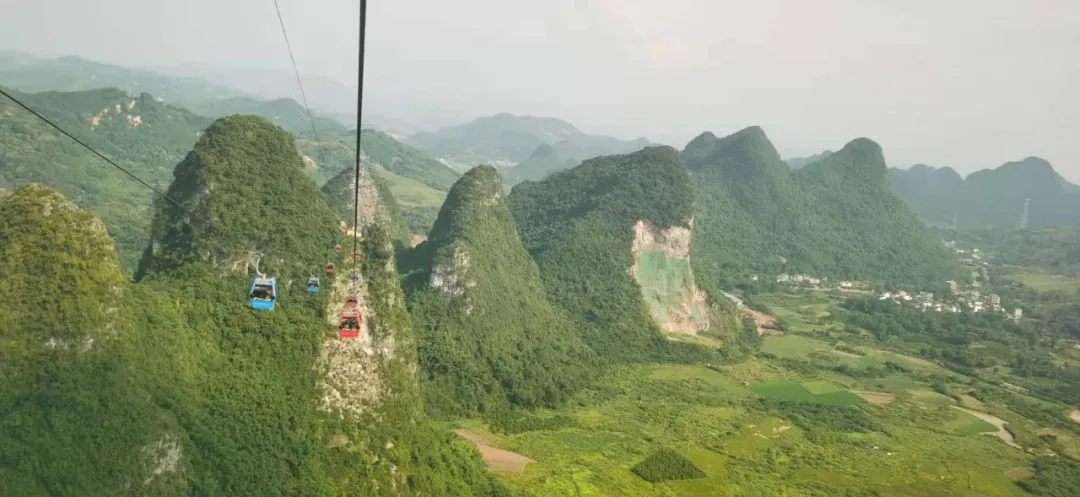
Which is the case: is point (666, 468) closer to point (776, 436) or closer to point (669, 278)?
point (776, 436)

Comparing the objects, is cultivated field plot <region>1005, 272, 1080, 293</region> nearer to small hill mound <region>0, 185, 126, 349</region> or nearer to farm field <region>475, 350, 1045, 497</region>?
farm field <region>475, 350, 1045, 497</region>

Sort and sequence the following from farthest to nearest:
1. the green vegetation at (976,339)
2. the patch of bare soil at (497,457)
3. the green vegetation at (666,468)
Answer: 1. the green vegetation at (976,339)
2. the green vegetation at (666,468)
3. the patch of bare soil at (497,457)

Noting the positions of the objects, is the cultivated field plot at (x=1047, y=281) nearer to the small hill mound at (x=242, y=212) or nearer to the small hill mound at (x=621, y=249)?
the small hill mound at (x=621, y=249)

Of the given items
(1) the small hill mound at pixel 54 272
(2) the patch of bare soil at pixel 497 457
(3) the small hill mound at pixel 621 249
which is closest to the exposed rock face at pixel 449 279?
(2) the patch of bare soil at pixel 497 457

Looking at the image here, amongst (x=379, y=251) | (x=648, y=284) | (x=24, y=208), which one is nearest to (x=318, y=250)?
(x=379, y=251)

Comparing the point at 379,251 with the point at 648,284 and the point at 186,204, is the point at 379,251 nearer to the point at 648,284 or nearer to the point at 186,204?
the point at 186,204

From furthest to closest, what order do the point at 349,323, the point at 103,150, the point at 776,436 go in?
the point at 103,150 → the point at 776,436 → the point at 349,323

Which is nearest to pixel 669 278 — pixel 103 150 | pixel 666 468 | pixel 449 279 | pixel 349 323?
pixel 449 279
